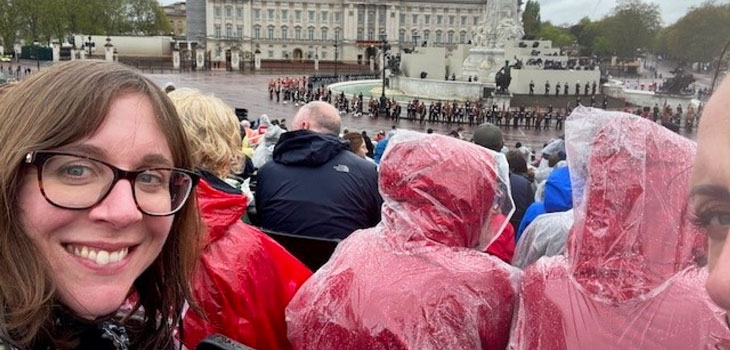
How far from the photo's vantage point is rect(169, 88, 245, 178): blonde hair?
3.12 metres

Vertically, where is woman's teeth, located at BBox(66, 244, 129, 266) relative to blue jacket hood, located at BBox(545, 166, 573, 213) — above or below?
above

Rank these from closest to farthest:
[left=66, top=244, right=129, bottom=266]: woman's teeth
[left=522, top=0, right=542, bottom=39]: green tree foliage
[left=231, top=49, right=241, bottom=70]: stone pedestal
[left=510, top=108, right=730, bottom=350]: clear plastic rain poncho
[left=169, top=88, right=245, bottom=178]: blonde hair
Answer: [left=66, top=244, right=129, bottom=266]: woman's teeth
[left=510, top=108, right=730, bottom=350]: clear plastic rain poncho
[left=169, top=88, right=245, bottom=178]: blonde hair
[left=231, top=49, right=241, bottom=70]: stone pedestal
[left=522, top=0, right=542, bottom=39]: green tree foliage

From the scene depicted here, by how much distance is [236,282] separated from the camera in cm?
261

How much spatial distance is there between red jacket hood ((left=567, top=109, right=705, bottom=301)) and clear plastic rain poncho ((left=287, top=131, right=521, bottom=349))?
0.40 metres

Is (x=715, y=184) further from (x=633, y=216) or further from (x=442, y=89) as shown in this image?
(x=442, y=89)

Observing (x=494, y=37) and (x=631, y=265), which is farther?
(x=494, y=37)

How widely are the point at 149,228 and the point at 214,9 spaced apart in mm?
103465

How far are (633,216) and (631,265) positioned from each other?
144 mm

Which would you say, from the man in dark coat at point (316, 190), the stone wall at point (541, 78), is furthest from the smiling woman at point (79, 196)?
the stone wall at point (541, 78)

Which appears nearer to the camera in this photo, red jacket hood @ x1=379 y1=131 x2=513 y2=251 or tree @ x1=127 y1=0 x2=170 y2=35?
red jacket hood @ x1=379 y1=131 x2=513 y2=251

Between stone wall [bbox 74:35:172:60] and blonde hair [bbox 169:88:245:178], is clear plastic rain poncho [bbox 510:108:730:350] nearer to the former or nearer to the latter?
blonde hair [bbox 169:88:245:178]

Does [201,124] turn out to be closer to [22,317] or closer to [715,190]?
[22,317]

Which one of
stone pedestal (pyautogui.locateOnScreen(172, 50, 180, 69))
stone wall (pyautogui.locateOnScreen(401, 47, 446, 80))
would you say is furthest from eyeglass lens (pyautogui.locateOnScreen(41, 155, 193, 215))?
stone pedestal (pyautogui.locateOnScreen(172, 50, 180, 69))

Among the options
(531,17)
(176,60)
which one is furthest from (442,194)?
(531,17)
